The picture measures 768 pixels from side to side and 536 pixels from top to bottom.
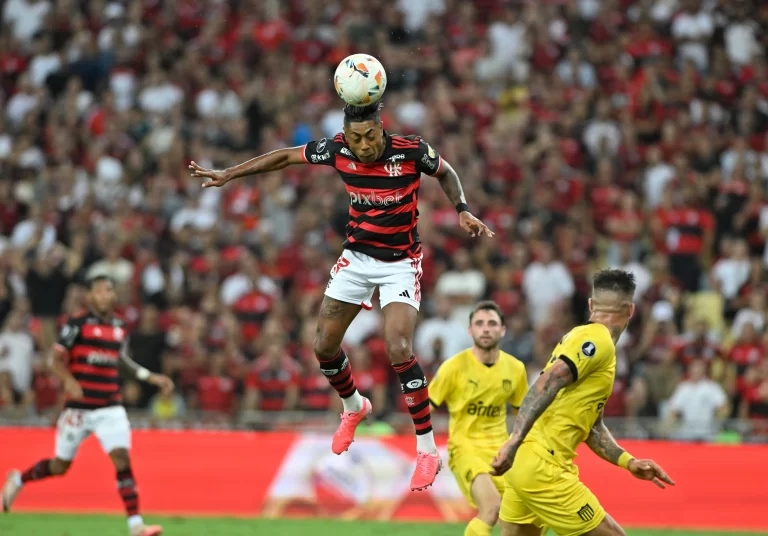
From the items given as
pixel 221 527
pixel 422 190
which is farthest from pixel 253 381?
pixel 422 190

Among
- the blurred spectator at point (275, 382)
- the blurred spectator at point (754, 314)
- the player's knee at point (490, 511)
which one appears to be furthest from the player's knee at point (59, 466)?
the blurred spectator at point (754, 314)

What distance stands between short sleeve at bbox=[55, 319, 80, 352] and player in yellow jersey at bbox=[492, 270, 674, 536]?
5.92 metres

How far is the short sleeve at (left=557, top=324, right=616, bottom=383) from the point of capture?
7805 millimetres

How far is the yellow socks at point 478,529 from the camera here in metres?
9.99

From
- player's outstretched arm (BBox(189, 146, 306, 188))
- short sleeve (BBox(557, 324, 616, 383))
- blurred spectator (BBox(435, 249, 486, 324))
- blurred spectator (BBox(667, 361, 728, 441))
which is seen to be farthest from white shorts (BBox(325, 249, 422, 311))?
blurred spectator (BBox(435, 249, 486, 324))

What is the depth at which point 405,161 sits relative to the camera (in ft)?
29.1

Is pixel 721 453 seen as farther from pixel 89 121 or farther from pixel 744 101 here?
pixel 89 121

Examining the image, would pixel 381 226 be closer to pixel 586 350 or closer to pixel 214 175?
pixel 214 175

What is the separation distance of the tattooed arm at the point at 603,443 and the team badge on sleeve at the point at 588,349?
32.5 inches

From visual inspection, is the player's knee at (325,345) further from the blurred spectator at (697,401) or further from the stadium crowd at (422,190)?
the blurred spectator at (697,401)

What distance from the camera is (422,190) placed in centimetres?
1858

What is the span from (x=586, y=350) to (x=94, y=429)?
6701 mm

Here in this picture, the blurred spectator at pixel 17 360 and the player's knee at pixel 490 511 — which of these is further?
the blurred spectator at pixel 17 360

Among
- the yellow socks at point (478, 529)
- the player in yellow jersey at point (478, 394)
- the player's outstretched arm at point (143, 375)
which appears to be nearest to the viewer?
the yellow socks at point (478, 529)
